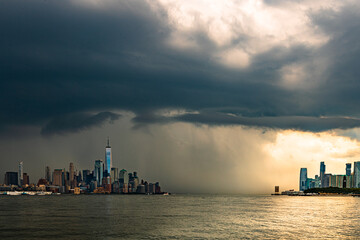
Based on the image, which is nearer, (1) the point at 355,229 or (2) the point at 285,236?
(2) the point at 285,236

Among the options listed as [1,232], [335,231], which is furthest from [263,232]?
[1,232]

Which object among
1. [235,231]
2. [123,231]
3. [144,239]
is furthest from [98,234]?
[235,231]

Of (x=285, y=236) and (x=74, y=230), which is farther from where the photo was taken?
(x=74, y=230)

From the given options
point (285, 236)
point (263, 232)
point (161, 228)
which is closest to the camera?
point (285, 236)

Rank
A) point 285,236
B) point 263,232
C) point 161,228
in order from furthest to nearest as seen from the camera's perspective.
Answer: point 161,228, point 263,232, point 285,236

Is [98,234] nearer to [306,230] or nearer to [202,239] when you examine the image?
[202,239]

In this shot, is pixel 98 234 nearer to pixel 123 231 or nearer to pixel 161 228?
pixel 123 231

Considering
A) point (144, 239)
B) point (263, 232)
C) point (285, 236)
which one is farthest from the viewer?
point (263, 232)
